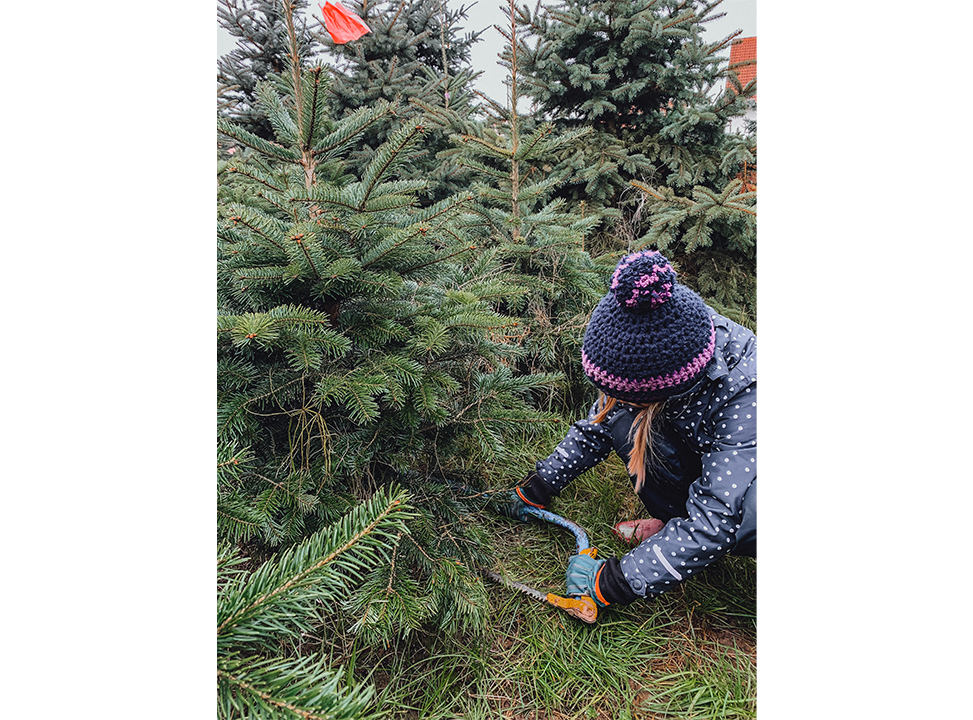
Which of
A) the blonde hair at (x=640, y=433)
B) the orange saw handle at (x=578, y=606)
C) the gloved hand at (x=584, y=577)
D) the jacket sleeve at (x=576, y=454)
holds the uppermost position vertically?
the blonde hair at (x=640, y=433)

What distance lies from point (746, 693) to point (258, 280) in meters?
1.41

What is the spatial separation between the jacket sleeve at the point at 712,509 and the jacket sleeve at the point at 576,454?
381mm

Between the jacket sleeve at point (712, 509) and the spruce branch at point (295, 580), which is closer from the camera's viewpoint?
the spruce branch at point (295, 580)

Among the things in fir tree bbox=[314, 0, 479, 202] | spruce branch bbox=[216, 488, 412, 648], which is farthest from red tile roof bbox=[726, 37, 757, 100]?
spruce branch bbox=[216, 488, 412, 648]

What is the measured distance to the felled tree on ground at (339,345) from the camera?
40.3 inches

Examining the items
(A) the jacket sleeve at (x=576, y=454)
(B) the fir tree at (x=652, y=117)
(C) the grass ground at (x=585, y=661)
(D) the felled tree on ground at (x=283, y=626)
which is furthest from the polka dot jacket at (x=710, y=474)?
(B) the fir tree at (x=652, y=117)

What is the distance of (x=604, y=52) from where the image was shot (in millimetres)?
3012

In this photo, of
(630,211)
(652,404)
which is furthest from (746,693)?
(630,211)

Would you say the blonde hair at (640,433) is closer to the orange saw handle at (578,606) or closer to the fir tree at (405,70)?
the orange saw handle at (578,606)

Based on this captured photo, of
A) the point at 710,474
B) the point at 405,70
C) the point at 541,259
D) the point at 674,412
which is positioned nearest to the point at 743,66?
the point at 541,259

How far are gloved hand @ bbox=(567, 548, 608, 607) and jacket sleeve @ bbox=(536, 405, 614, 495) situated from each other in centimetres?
25

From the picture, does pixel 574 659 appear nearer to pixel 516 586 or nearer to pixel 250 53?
pixel 516 586

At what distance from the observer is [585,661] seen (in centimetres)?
121

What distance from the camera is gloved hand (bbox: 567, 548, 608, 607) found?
1.30 meters
